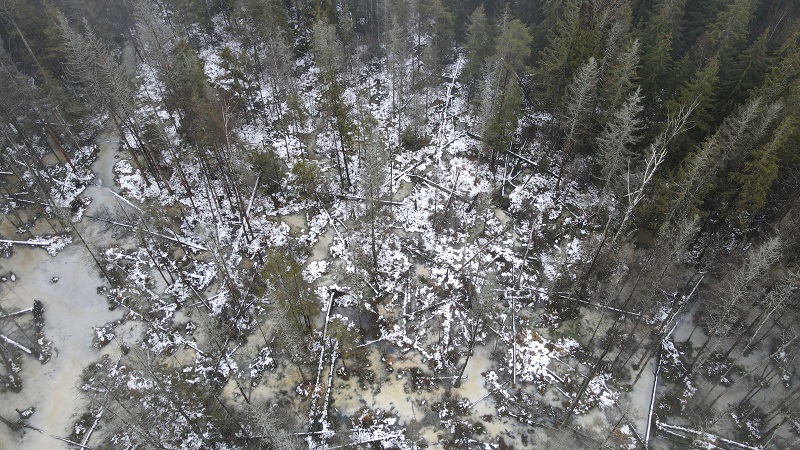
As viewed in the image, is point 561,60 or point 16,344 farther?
point 561,60

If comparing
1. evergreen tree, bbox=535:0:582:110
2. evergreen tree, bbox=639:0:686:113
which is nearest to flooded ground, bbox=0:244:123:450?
evergreen tree, bbox=535:0:582:110

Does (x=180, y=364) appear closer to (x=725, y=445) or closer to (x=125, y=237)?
(x=125, y=237)

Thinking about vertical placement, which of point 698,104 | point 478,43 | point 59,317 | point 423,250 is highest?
point 478,43

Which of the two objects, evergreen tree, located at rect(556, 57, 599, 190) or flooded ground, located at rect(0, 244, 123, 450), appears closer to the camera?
flooded ground, located at rect(0, 244, 123, 450)

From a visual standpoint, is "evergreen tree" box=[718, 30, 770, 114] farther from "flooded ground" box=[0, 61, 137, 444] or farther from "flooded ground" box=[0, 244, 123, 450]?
"flooded ground" box=[0, 244, 123, 450]

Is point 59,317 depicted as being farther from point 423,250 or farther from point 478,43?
point 478,43

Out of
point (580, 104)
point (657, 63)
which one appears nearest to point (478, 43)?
point (580, 104)

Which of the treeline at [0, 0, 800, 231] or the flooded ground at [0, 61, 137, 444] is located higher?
the treeline at [0, 0, 800, 231]

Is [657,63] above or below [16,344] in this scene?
above

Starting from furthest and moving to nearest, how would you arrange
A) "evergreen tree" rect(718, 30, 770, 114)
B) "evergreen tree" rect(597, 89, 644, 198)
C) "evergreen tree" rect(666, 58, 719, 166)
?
"evergreen tree" rect(718, 30, 770, 114) < "evergreen tree" rect(666, 58, 719, 166) < "evergreen tree" rect(597, 89, 644, 198)
